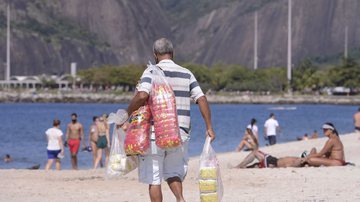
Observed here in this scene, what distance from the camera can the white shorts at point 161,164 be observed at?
11.5 m

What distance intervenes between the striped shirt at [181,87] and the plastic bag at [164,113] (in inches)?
Answer: 5.6

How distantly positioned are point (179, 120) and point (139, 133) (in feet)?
1.56

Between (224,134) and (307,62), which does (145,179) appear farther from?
(307,62)

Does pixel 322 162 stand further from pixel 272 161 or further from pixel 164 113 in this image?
pixel 164 113

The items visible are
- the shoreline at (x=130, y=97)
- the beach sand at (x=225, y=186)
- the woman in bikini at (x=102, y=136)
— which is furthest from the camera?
the shoreline at (x=130, y=97)

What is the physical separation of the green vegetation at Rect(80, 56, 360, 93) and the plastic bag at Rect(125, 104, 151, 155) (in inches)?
5683

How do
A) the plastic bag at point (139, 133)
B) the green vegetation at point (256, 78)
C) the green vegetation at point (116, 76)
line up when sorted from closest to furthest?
the plastic bag at point (139, 133) < the green vegetation at point (256, 78) < the green vegetation at point (116, 76)

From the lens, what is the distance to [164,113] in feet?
37.2

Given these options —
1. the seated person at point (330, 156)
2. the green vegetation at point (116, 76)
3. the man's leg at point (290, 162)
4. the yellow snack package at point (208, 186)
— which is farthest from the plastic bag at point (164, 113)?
the green vegetation at point (116, 76)

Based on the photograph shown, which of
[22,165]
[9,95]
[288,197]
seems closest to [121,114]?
[288,197]

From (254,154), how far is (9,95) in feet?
470

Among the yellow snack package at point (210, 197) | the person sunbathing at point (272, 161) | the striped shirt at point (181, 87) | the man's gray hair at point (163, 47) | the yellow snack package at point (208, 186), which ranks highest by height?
the man's gray hair at point (163, 47)

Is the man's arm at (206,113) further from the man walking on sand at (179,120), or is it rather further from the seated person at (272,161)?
the seated person at (272,161)

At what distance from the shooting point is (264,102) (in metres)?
154
